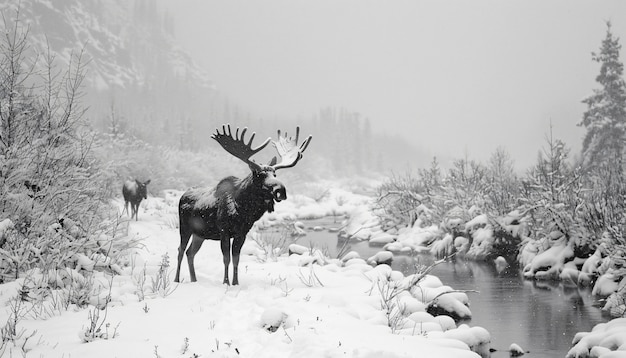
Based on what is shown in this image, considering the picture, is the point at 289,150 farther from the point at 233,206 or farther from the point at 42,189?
the point at 42,189

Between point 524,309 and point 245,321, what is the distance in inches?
252

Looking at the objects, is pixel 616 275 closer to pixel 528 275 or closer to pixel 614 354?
pixel 528 275

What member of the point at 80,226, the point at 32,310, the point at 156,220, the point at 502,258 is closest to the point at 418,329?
the point at 32,310

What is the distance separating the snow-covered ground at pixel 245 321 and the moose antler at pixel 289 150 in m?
1.95

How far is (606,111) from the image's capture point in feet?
79.8

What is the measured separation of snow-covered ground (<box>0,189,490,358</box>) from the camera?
434 cm

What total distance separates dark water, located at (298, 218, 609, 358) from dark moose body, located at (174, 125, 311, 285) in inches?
163

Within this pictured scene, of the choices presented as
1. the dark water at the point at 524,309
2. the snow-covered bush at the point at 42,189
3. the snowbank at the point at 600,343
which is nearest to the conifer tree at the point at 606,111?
the dark water at the point at 524,309

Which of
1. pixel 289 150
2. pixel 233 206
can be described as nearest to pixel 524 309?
pixel 289 150

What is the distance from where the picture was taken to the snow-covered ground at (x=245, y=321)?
4.34m

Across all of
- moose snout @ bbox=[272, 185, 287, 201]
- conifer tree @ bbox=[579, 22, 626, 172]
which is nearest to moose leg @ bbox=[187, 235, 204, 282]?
moose snout @ bbox=[272, 185, 287, 201]

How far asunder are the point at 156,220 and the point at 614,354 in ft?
52.3

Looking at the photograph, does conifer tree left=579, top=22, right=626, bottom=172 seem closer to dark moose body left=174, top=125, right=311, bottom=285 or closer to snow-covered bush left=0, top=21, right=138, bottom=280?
dark moose body left=174, top=125, right=311, bottom=285

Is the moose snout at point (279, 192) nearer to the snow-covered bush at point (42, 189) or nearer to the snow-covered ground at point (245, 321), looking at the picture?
the snow-covered ground at point (245, 321)
